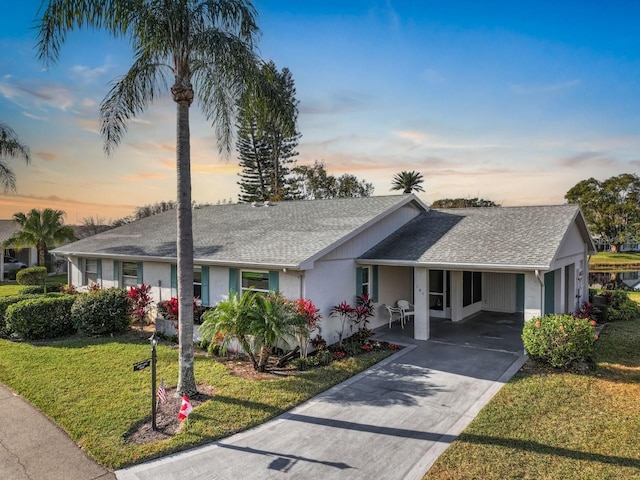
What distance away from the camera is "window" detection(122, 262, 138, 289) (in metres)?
16.5

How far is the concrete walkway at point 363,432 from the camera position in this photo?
17.7 ft

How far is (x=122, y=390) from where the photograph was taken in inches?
324

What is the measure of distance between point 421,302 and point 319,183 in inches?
1281

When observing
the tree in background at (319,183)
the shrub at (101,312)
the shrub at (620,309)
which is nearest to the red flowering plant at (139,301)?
the shrub at (101,312)

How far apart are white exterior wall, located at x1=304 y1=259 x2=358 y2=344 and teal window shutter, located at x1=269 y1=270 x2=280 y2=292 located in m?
0.99

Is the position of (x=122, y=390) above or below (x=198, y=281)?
below

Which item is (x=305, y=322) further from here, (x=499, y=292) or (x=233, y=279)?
(x=499, y=292)

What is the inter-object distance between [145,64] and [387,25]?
810 cm

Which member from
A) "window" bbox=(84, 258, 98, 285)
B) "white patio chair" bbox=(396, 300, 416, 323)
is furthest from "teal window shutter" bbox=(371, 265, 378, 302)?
"window" bbox=(84, 258, 98, 285)

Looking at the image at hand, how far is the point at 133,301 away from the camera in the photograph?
1406 centimetres

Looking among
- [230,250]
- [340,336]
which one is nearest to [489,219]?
[340,336]

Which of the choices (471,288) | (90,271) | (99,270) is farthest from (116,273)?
(471,288)

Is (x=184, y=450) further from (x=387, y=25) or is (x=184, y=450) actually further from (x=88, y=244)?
(x=88, y=244)

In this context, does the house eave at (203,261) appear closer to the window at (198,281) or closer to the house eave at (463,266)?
the window at (198,281)
